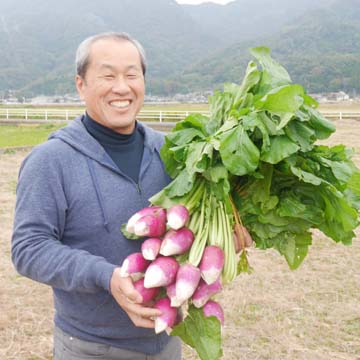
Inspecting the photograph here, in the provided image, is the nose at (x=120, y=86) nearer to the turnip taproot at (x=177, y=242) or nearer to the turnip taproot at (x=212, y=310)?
the turnip taproot at (x=177, y=242)

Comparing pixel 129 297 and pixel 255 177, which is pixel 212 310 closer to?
pixel 129 297

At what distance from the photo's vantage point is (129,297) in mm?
1828

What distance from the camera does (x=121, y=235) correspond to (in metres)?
2.12

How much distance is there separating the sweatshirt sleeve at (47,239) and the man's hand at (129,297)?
0.09 feet

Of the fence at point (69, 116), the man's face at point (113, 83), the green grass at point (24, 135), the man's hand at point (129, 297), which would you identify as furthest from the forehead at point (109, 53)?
the fence at point (69, 116)

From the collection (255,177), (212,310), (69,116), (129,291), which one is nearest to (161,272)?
(129,291)

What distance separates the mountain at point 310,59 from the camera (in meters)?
110

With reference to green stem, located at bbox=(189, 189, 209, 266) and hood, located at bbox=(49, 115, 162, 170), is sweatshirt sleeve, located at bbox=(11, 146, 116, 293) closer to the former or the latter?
hood, located at bbox=(49, 115, 162, 170)

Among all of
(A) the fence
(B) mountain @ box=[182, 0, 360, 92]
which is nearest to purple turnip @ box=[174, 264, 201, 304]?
(A) the fence

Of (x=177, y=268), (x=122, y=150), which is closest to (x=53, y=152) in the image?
(x=122, y=150)

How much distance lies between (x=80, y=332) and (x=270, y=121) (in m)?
1.23

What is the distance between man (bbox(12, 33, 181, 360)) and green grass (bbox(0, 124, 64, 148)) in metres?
16.3

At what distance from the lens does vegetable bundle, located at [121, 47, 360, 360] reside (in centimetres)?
196

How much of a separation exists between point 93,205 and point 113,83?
0.52 meters
